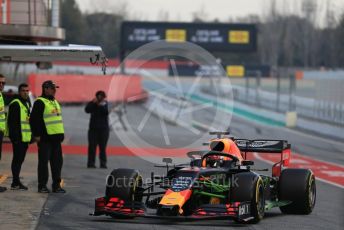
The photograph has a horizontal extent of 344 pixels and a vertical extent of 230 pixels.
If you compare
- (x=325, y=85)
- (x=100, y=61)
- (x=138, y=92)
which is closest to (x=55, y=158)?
(x=100, y=61)

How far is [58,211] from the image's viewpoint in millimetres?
13328

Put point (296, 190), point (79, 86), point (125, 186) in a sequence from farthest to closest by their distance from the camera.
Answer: point (79, 86) → point (296, 190) → point (125, 186)

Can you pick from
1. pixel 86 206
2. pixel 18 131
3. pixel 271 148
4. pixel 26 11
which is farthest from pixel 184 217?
pixel 26 11

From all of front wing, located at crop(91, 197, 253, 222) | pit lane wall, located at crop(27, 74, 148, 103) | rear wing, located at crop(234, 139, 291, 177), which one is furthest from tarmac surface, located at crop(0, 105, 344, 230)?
pit lane wall, located at crop(27, 74, 148, 103)

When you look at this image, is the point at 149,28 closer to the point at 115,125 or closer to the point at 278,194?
the point at 115,125

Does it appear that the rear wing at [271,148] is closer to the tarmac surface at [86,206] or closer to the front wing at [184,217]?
the tarmac surface at [86,206]

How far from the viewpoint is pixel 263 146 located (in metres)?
14.7

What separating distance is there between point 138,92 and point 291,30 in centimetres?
5202

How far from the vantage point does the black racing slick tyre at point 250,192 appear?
12.2 metres

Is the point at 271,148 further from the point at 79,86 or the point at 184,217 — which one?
the point at 79,86

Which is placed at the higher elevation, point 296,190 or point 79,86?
point 296,190

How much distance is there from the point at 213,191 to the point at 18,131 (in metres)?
4.64

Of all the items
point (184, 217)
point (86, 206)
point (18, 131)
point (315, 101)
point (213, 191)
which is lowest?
point (315, 101)

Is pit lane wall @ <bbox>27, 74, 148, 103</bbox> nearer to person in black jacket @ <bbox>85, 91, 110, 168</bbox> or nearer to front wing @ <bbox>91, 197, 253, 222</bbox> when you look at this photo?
person in black jacket @ <bbox>85, 91, 110, 168</bbox>
